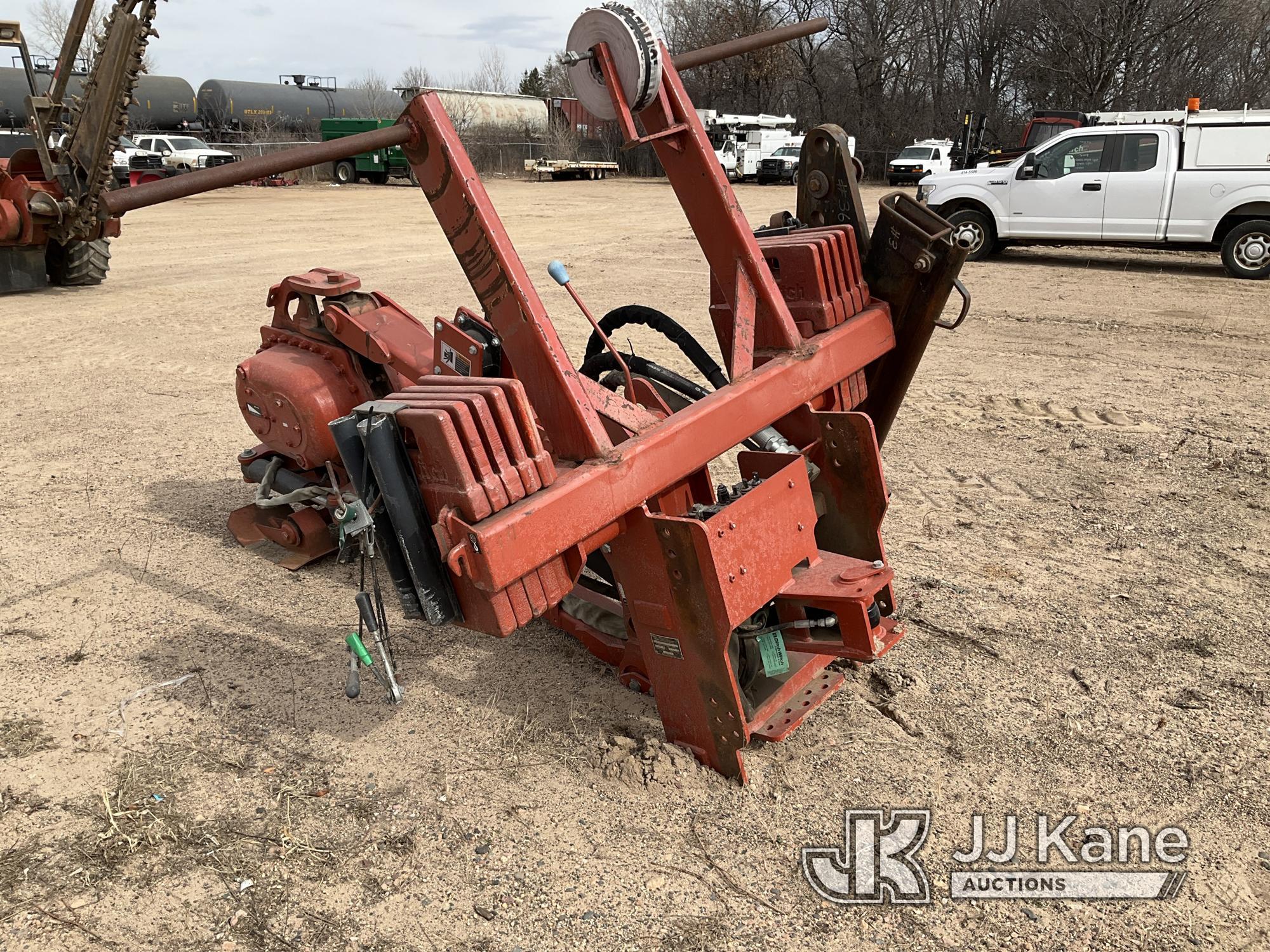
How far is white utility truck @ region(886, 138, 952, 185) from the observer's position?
92.5 ft

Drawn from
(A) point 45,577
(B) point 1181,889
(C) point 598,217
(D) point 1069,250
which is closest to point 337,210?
(C) point 598,217

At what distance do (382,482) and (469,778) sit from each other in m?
1.08

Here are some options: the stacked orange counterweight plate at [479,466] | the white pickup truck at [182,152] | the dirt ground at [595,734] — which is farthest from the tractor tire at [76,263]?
the white pickup truck at [182,152]

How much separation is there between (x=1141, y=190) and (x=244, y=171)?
484 inches

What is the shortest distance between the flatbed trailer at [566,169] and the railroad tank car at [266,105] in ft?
23.3

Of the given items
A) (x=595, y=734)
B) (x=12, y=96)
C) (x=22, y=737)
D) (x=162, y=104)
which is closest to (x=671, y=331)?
(x=595, y=734)

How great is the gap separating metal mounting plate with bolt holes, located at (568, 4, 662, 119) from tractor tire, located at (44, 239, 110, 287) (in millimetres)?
10540

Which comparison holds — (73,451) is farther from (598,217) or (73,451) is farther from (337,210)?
(337,210)

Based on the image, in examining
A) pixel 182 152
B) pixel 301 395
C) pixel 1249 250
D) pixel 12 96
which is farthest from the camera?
pixel 12 96

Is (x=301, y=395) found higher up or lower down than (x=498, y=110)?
lower down

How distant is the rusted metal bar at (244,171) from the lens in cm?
218

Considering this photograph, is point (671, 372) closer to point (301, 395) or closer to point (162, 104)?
point (301, 395)

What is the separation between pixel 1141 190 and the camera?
39.5 feet

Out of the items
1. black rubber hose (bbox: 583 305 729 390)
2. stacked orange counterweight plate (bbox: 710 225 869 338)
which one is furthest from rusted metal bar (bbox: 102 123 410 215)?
stacked orange counterweight plate (bbox: 710 225 869 338)
